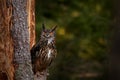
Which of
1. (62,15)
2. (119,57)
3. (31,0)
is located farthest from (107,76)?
(31,0)

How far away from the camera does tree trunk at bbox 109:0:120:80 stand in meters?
13.5

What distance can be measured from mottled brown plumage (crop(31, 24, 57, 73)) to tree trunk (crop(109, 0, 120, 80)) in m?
5.85

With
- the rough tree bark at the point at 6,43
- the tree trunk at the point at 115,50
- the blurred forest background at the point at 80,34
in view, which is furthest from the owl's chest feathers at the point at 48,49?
the blurred forest background at the point at 80,34

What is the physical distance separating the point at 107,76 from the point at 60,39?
160 cm

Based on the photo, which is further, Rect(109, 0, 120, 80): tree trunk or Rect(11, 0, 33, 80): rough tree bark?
Rect(109, 0, 120, 80): tree trunk

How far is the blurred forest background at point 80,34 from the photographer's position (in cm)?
1512

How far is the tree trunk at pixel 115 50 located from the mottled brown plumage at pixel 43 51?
19.2 ft

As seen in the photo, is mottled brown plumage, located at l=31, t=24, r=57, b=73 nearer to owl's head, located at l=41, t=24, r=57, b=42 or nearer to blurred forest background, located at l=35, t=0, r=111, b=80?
owl's head, located at l=41, t=24, r=57, b=42

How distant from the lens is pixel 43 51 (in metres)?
7.60

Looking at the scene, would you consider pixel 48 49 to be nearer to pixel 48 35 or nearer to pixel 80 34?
pixel 48 35

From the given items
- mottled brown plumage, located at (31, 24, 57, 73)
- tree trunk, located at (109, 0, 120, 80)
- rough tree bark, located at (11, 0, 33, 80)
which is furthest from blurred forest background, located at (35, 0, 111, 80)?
rough tree bark, located at (11, 0, 33, 80)

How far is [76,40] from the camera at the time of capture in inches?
614

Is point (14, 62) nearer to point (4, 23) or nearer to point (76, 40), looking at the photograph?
point (4, 23)

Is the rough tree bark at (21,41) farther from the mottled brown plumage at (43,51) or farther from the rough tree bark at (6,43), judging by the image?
the mottled brown plumage at (43,51)
